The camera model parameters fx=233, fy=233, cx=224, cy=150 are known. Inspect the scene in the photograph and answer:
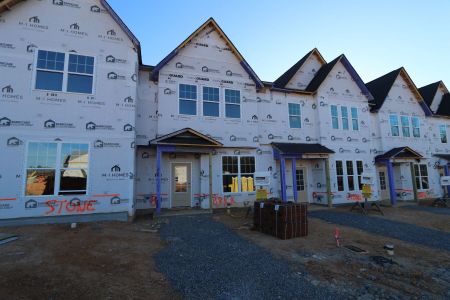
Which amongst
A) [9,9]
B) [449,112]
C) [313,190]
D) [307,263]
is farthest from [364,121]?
[9,9]

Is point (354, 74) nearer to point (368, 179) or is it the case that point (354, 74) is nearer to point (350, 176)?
point (350, 176)

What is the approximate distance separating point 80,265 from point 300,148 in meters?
12.9

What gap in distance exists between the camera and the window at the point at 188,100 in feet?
43.7

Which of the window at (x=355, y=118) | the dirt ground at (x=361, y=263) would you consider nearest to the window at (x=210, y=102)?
the dirt ground at (x=361, y=263)

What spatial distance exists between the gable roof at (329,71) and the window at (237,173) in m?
7.54

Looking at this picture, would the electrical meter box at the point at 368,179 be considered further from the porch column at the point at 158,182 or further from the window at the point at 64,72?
the window at the point at 64,72

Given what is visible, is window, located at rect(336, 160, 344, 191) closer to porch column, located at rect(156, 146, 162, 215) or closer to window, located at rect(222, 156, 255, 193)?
window, located at rect(222, 156, 255, 193)

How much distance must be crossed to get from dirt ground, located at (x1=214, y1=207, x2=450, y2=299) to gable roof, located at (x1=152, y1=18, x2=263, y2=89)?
30.5ft

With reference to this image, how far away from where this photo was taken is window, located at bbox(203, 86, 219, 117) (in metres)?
13.7

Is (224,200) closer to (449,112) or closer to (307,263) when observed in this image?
(307,263)

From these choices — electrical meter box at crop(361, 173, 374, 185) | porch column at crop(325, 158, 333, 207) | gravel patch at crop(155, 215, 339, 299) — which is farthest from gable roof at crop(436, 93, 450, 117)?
gravel patch at crop(155, 215, 339, 299)

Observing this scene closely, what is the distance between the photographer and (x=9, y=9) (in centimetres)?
1016

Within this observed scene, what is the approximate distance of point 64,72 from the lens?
414 inches

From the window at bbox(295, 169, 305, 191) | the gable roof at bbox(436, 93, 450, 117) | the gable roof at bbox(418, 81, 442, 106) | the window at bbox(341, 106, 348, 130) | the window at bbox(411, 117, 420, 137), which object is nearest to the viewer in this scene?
the window at bbox(295, 169, 305, 191)
